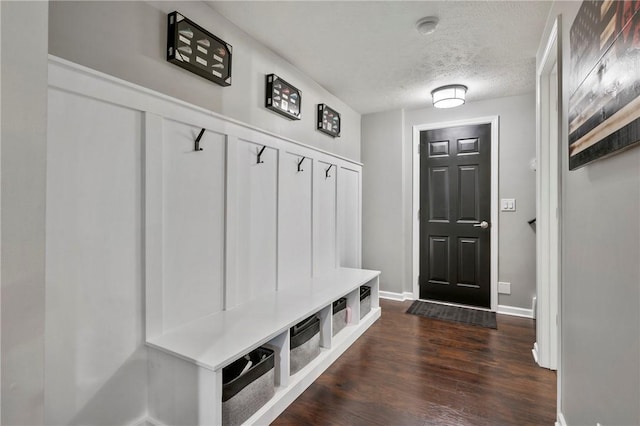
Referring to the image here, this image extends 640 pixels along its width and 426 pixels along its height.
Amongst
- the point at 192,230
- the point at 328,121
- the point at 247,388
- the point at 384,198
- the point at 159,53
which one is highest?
the point at 328,121

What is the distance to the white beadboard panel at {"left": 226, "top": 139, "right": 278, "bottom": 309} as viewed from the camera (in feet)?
6.58

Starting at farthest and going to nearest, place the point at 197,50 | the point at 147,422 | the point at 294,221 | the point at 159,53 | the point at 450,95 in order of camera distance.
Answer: the point at 450,95, the point at 294,221, the point at 197,50, the point at 159,53, the point at 147,422

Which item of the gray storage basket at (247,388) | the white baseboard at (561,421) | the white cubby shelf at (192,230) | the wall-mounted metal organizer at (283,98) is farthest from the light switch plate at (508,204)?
the gray storage basket at (247,388)

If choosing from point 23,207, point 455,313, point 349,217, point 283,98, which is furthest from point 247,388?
point 455,313

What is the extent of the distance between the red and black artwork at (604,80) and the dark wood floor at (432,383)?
1395mm

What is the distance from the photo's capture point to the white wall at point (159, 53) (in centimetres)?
131

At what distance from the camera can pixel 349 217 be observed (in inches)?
141

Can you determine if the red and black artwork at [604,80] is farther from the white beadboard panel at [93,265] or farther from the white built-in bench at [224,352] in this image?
the white beadboard panel at [93,265]

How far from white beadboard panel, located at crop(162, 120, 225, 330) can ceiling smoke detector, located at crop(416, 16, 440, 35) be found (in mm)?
1454

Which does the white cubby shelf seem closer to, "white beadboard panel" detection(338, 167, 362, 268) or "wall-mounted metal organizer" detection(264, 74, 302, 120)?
"wall-mounted metal organizer" detection(264, 74, 302, 120)

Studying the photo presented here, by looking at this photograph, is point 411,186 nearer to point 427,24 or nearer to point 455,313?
point 455,313

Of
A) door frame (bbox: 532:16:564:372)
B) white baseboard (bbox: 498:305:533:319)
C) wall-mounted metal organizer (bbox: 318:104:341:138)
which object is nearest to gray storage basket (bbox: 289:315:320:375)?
door frame (bbox: 532:16:564:372)

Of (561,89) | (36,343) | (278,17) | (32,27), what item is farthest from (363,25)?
(36,343)

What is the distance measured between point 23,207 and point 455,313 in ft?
11.8
